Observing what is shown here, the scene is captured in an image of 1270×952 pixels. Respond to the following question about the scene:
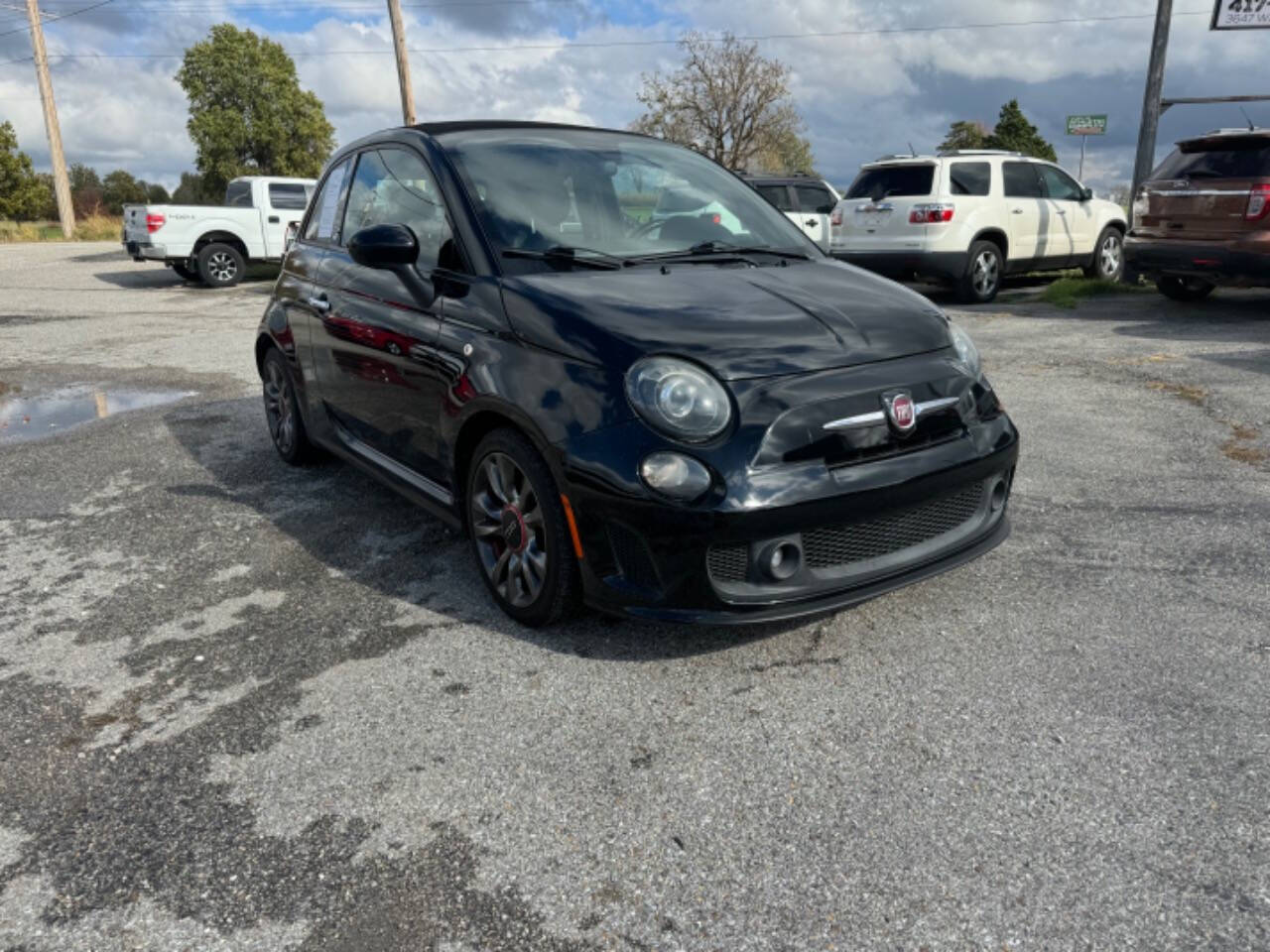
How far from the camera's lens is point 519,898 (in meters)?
2.19

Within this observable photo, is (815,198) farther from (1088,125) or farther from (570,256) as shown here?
(570,256)

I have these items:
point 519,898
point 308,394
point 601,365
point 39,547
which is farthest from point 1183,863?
point 39,547

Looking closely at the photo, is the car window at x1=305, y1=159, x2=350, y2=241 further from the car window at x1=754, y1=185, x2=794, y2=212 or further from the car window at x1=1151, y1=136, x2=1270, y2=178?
the car window at x1=754, y1=185, x2=794, y2=212

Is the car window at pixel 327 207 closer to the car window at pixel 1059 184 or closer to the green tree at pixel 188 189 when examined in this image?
the car window at pixel 1059 184

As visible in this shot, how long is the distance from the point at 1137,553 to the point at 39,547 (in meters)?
4.78

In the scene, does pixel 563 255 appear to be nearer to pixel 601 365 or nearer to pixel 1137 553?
pixel 601 365

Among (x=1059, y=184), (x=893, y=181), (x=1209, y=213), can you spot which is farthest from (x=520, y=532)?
(x=1059, y=184)

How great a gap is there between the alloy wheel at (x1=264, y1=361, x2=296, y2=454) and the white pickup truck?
1208 cm

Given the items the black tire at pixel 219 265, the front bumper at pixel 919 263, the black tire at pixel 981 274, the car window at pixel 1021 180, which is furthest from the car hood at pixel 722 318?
the black tire at pixel 219 265

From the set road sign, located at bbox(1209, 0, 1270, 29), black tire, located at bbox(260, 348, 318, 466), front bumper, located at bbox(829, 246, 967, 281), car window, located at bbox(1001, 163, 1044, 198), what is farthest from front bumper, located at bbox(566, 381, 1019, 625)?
road sign, located at bbox(1209, 0, 1270, 29)

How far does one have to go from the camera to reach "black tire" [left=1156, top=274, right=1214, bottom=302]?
11.1 meters

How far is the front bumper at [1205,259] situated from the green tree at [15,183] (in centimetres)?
5638

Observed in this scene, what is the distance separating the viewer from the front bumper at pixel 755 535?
286 cm

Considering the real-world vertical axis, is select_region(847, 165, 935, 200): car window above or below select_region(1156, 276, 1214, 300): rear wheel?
above
